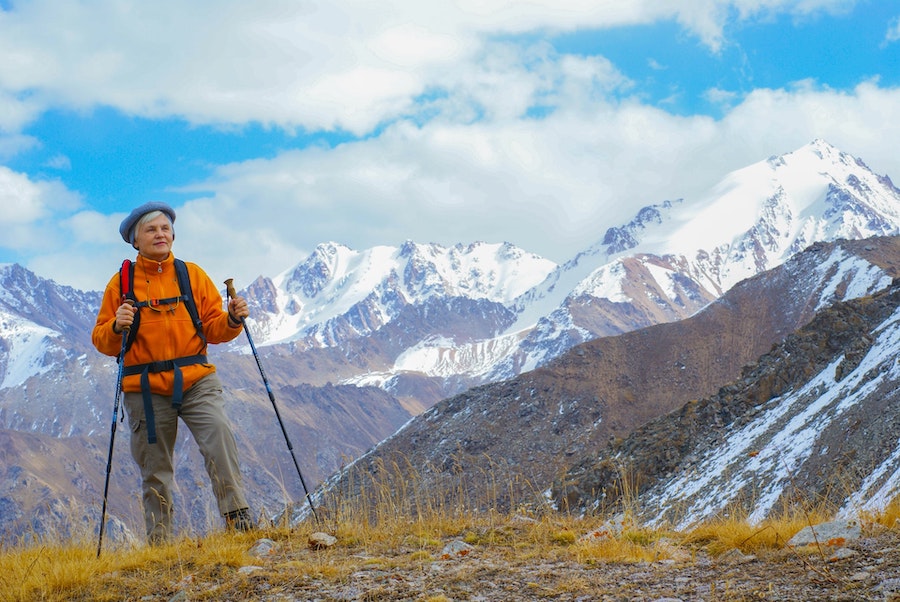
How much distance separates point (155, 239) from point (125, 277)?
18.0 inches

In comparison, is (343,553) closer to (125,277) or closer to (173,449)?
(173,449)

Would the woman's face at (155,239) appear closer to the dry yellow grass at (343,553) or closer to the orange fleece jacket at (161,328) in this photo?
the orange fleece jacket at (161,328)

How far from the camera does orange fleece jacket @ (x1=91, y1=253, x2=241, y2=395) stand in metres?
7.68

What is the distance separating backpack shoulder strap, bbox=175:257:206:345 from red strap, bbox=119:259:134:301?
428mm

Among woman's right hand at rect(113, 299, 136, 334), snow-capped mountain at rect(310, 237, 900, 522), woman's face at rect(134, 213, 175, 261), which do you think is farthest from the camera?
snow-capped mountain at rect(310, 237, 900, 522)

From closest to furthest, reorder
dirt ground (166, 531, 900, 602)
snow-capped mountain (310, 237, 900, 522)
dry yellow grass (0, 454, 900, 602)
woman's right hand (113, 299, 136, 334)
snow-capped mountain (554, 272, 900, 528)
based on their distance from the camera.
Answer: dirt ground (166, 531, 900, 602) → dry yellow grass (0, 454, 900, 602) → woman's right hand (113, 299, 136, 334) → snow-capped mountain (554, 272, 900, 528) → snow-capped mountain (310, 237, 900, 522)

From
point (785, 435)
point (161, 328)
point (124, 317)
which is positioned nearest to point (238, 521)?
point (161, 328)

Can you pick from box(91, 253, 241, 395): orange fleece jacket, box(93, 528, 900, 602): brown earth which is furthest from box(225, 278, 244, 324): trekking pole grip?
box(93, 528, 900, 602): brown earth

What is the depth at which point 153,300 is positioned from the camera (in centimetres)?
770

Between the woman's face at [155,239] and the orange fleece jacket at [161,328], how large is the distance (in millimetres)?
75

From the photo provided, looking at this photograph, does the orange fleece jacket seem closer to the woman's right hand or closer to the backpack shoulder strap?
the backpack shoulder strap

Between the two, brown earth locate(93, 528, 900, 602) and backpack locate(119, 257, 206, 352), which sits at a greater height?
backpack locate(119, 257, 206, 352)

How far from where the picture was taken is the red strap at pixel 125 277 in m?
7.77

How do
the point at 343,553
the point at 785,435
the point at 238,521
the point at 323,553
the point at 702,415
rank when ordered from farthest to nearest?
the point at 702,415 < the point at 785,435 < the point at 238,521 < the point at 343,553 < the point at 323,553
